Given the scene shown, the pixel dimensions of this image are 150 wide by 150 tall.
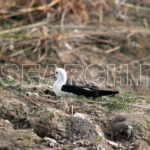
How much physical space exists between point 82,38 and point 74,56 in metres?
0.86

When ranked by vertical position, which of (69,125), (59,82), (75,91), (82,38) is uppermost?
(82,38)

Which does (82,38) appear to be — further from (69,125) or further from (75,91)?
(69,125)

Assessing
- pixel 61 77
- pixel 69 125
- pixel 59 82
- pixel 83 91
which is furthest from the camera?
pixel 61 77

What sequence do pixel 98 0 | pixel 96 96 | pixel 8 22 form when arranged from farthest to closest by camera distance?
pixel 98 0, pixel 8 22, pixel 96 96

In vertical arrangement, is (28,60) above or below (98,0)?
below

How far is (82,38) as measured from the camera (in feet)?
40.8

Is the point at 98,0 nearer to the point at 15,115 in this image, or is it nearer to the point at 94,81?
the point at 94,81

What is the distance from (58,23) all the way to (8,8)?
1.47 m

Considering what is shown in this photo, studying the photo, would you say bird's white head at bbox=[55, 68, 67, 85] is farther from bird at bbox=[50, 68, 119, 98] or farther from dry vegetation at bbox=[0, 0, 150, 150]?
dry vegetation at bbox=[0, 0, 150, 150]

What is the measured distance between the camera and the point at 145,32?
13281 mm

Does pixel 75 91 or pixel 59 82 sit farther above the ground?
pixel 59 82

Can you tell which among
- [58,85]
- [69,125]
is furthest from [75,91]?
[69,125]

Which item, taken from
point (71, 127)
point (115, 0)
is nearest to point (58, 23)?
point (115, 0)

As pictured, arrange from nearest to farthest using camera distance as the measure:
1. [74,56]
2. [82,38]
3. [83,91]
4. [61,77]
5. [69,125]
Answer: [69,125]
[83,91]
[61,77]
[74,56]
[82,38]
